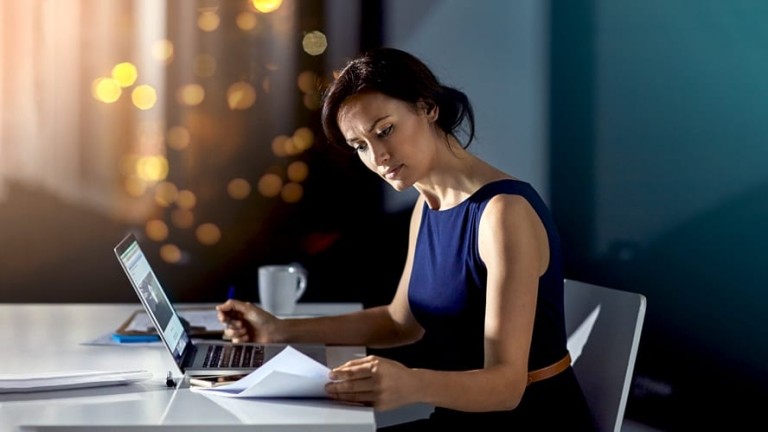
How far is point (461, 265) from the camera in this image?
175cm

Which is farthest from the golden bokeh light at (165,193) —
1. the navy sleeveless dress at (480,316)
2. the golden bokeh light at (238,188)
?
the navy sleeveless dress at (480,316)

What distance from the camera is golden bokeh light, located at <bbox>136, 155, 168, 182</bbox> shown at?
2.73m

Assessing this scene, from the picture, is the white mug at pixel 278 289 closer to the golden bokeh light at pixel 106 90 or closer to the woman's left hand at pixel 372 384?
the golden bokeh light at pixel 106 90

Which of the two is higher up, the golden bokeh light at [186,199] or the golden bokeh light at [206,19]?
the golden bokeh light at [206,19]

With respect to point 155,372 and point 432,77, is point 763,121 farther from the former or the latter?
point 155,372

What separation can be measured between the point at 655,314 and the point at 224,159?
1.18 metres

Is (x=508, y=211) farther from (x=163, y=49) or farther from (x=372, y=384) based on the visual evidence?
(x=163, y=49)

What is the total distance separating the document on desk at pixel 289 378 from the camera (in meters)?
1.35

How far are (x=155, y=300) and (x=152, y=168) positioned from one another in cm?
112

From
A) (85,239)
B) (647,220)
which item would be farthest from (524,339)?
(85,239)

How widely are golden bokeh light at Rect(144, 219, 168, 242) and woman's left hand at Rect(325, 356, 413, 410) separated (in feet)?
4.88

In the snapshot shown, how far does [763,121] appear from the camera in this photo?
8.28 ft

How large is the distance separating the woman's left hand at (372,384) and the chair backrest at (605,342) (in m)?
0.46

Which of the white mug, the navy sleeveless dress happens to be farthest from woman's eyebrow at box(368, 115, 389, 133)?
the white mug
